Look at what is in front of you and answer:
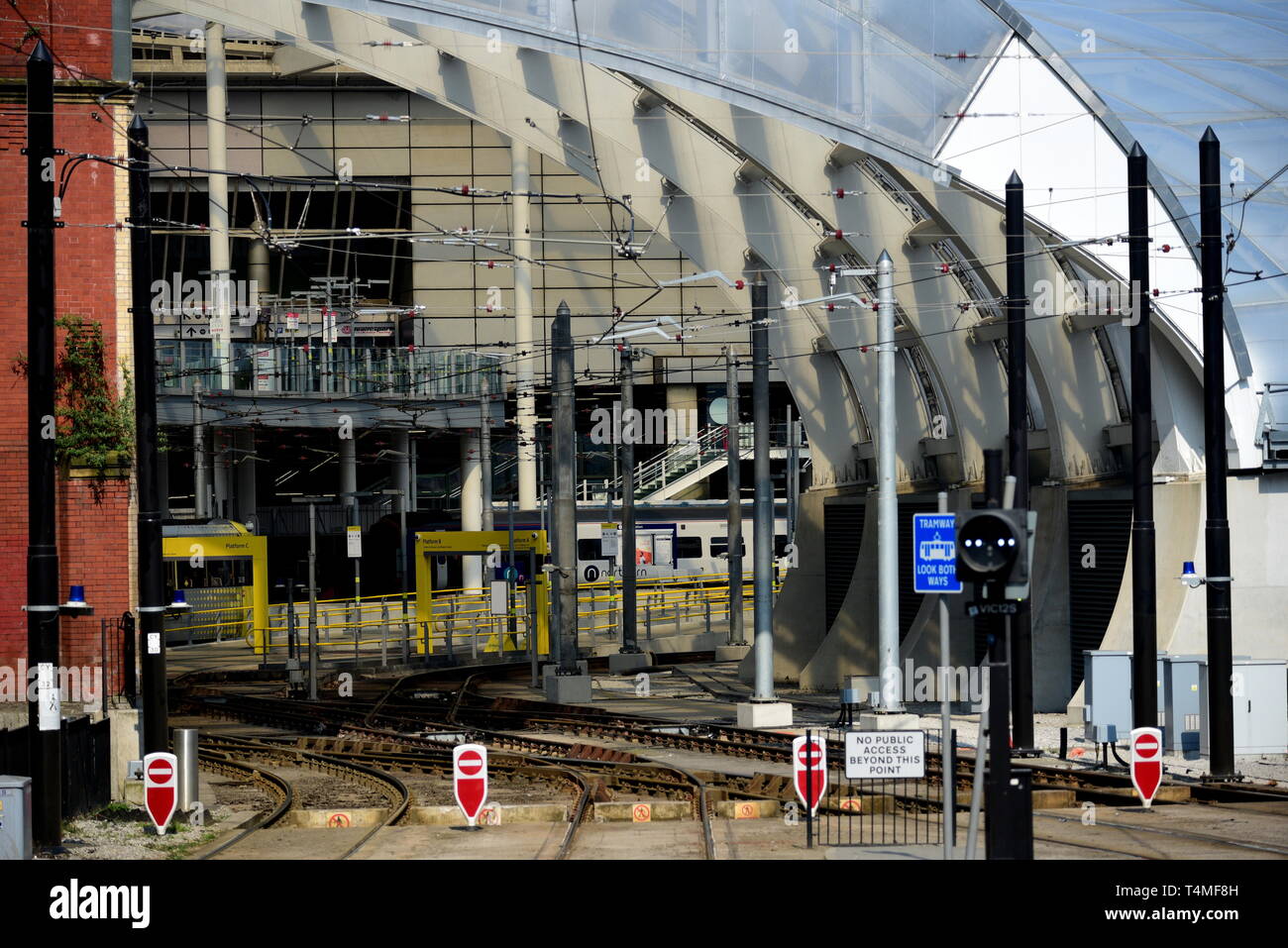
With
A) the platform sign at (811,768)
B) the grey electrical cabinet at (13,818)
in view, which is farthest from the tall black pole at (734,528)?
the grey electrical cabinet at (13,818)

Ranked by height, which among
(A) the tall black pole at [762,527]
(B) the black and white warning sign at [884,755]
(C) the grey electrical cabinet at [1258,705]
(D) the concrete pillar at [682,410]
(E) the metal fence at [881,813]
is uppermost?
(D) the concrete pillar at [682,410]

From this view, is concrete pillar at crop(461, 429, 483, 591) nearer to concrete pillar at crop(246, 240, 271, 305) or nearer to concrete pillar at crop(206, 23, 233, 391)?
concrete pillar at crop(206, 23, 233, 391)

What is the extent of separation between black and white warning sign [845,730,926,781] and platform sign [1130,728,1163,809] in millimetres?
4594

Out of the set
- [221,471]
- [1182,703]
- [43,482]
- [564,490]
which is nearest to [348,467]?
[221,471]

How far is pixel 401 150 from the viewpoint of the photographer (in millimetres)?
69312

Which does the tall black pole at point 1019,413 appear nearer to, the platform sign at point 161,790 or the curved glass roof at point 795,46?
the curved glass roof at point 795,46

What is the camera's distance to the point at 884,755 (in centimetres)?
1441

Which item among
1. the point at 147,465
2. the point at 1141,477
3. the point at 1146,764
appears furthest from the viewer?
the point at 1141,477

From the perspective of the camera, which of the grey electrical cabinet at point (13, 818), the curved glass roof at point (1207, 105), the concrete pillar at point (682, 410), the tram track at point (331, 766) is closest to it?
the grey electrical cabinet at point (13, 818)

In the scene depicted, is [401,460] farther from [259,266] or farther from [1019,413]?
[1019,413]

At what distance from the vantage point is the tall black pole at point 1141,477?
2091 cm

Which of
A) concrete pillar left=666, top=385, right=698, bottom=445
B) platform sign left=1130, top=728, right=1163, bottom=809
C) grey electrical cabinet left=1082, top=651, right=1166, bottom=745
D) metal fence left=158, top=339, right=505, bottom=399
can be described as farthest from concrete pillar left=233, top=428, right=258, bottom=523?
platform sign left=1130, top=728, right=1163, bottom=809

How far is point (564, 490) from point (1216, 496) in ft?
50.6

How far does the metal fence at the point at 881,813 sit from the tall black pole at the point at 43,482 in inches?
276
